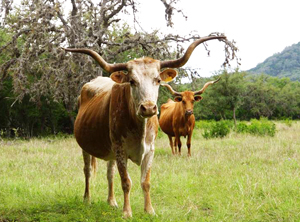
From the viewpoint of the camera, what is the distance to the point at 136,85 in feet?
11.5

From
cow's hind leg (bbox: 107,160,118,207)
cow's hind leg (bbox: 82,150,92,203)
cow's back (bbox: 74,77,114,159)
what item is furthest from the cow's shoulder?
cow's hind leg (bbox: 107,160,118,207)

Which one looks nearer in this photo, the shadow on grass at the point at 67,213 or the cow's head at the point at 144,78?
the cow's head at the point at 144,78

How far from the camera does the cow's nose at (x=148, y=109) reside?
3230 mm

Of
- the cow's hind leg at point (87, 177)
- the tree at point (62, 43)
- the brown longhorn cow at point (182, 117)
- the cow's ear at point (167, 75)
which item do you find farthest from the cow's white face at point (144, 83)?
the tree at point (62, 43)

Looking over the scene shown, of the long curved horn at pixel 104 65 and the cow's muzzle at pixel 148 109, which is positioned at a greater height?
the long curved horn at pixel 104 65

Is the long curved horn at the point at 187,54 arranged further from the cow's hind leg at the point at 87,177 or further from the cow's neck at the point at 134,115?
the cow's hind leg at the point at 87,177

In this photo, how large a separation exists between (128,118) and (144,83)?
0.65m

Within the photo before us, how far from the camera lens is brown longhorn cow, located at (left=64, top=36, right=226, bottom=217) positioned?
3.50m

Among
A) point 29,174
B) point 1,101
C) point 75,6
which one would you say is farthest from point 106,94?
point 1,101

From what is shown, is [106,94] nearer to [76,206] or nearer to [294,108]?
[76,206]

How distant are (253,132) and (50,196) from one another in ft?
38.8

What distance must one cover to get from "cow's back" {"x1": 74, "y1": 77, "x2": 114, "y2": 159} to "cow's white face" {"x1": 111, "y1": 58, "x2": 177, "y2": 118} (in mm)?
855

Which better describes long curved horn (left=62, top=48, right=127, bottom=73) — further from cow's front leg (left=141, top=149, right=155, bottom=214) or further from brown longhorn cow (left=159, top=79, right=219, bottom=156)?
brown longhorn cow (left=159, top=79, right=219, bottom=156)

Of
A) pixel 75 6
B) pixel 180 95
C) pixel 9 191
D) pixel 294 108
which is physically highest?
pixel 75 6
